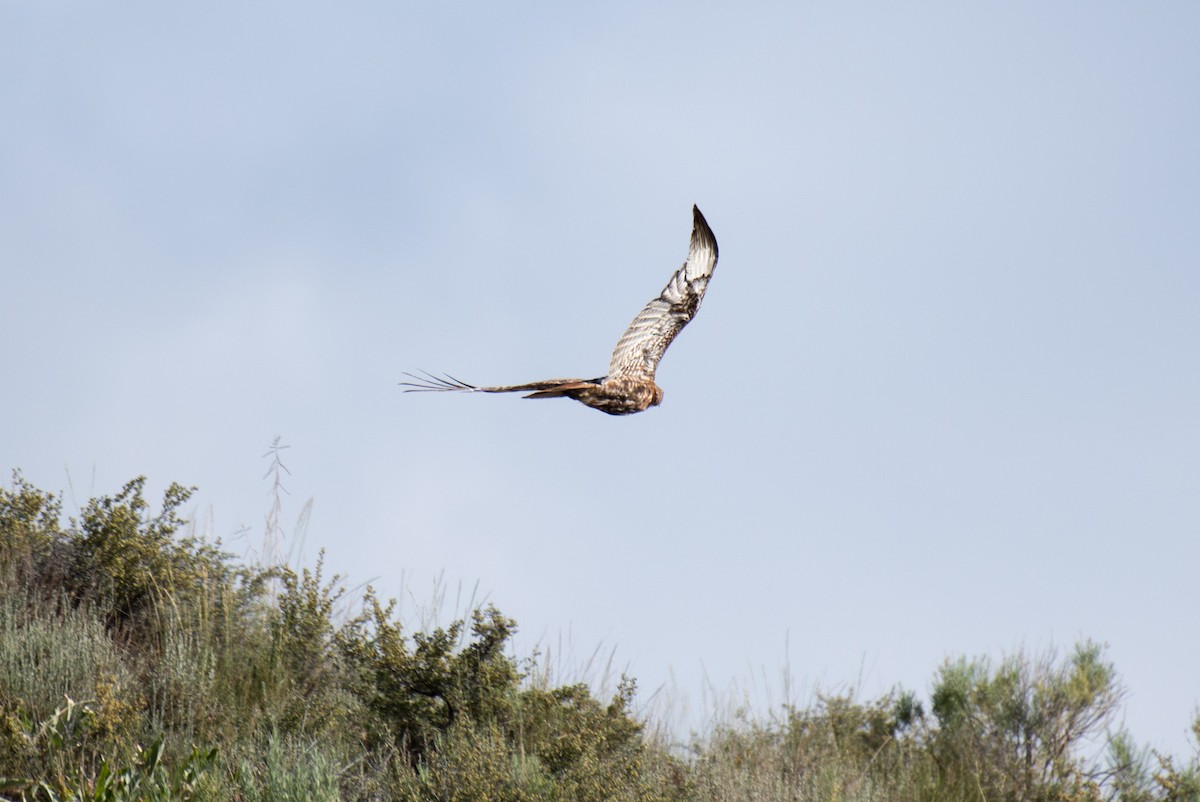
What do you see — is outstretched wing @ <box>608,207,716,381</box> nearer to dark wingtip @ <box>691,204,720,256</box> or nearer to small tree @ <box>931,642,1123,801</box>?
dark wingtip @ <box>691,204,720,256</box>

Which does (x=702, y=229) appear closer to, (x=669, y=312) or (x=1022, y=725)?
(x=669, y=312)

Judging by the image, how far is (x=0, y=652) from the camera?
781cm

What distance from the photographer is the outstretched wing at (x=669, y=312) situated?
8.04 m

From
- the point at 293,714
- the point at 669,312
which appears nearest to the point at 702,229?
the point at 669,312

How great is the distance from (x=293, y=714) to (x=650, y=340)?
3.03 meters

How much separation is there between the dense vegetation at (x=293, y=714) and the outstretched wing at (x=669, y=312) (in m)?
1.94

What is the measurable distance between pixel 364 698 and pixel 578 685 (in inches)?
53.3

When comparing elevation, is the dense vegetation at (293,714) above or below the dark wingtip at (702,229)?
below

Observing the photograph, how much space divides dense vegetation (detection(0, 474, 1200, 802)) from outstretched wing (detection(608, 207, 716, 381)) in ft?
6.38

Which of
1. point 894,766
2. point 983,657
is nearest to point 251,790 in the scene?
point 894,766

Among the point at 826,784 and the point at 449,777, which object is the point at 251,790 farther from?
the point at 826,784

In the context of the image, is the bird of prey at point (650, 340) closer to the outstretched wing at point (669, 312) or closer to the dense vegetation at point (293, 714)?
the outstretched wing at point (669, 312)

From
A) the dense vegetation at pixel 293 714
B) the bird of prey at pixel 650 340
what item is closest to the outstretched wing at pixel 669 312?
the bird of prey at pixel 650 340

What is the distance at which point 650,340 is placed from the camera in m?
8.20
